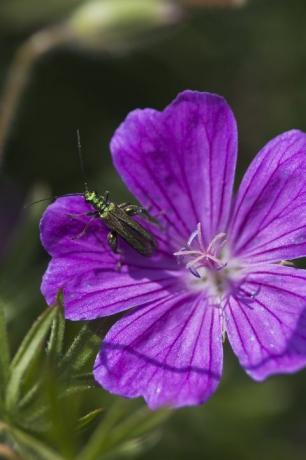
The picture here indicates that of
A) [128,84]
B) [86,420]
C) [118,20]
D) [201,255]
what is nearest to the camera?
[86,420]

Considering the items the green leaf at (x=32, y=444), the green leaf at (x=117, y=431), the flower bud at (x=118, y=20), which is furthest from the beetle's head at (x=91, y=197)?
the flower bud at (x=118, y=20)

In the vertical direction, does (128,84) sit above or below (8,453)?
above

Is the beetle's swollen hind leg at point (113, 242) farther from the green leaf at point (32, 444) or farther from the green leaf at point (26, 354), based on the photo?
the green leaf at point (32, 444)

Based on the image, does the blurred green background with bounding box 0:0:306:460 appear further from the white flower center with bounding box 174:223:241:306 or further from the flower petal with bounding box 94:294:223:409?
the flower petal with bounding box 94:294:223:409

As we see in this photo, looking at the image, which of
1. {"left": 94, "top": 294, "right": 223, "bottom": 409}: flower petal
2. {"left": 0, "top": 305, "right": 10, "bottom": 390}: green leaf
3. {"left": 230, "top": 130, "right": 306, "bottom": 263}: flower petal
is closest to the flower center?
{"left": 230, "top": 130, "right": 306, "bottom": 263}: flower petal

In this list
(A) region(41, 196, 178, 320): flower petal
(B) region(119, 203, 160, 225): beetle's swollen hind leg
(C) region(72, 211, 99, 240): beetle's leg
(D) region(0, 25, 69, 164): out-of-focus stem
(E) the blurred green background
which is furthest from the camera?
(E) the blurred green background

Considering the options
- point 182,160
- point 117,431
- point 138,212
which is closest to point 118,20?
Result: point 182,160

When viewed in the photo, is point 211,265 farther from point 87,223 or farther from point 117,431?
point 117,431
